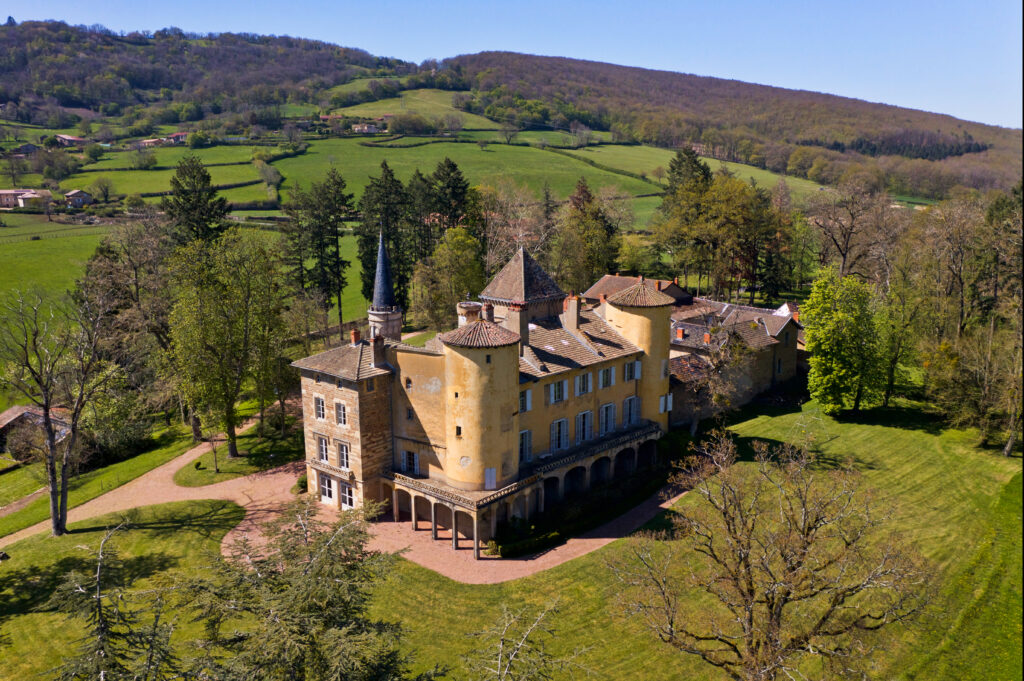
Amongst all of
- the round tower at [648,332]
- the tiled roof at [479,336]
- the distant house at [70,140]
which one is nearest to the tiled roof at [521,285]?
the round tower at [648,332]

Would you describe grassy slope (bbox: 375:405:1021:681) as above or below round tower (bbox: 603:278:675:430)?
below

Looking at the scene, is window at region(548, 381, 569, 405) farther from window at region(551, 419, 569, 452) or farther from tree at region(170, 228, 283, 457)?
tree at region(170, 228, 283, 457)

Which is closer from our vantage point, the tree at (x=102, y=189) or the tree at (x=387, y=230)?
the tree at (x=387, y=230)

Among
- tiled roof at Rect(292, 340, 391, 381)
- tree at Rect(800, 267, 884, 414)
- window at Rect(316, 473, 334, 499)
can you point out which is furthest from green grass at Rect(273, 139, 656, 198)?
window at Rect(316, 473, 334, 499)

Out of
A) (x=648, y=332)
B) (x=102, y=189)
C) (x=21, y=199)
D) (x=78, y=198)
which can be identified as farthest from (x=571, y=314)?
(x=21, y=199)

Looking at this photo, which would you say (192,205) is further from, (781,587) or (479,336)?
(781,587)

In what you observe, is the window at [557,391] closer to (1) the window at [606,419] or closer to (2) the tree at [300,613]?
(1) the window at [606,419]
